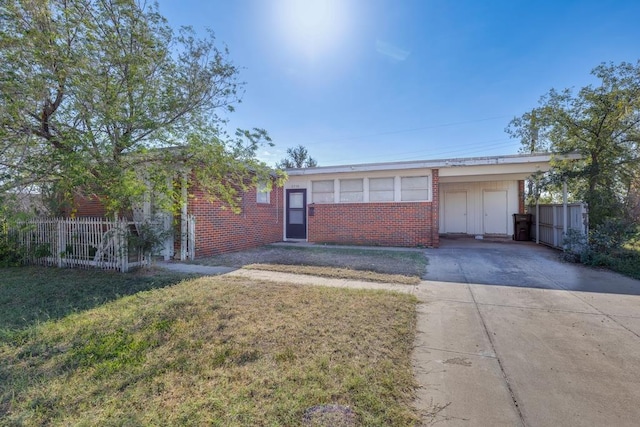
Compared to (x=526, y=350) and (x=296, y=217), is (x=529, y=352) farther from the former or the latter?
(x=296, y=217)

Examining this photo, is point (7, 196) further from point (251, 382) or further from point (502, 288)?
point (502, 288)

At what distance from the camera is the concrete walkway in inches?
82.8

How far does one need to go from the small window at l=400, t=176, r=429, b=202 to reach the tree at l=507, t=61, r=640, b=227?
12.8 feet

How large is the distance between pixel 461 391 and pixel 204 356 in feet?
7.68

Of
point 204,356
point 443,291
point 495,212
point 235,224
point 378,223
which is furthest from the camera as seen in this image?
point 495,212

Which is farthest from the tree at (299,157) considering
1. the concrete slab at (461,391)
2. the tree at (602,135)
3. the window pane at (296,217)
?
the concrete slab at (461,391)

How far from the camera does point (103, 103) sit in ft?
15.2

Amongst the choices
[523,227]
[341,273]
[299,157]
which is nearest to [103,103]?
[341,273]

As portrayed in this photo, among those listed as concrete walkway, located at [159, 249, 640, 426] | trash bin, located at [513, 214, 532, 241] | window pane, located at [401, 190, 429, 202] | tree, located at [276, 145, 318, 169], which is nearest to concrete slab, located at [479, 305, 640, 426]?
concrete walkway, located at [159, 249, 640, 426]

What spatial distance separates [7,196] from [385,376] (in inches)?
221

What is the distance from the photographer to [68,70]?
430 centimetres

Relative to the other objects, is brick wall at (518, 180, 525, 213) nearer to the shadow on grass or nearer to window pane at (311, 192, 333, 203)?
window pane at (311, 192, 333, 203)

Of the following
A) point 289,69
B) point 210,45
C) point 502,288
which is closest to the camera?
point 502,288

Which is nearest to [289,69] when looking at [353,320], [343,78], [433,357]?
[343,78]
